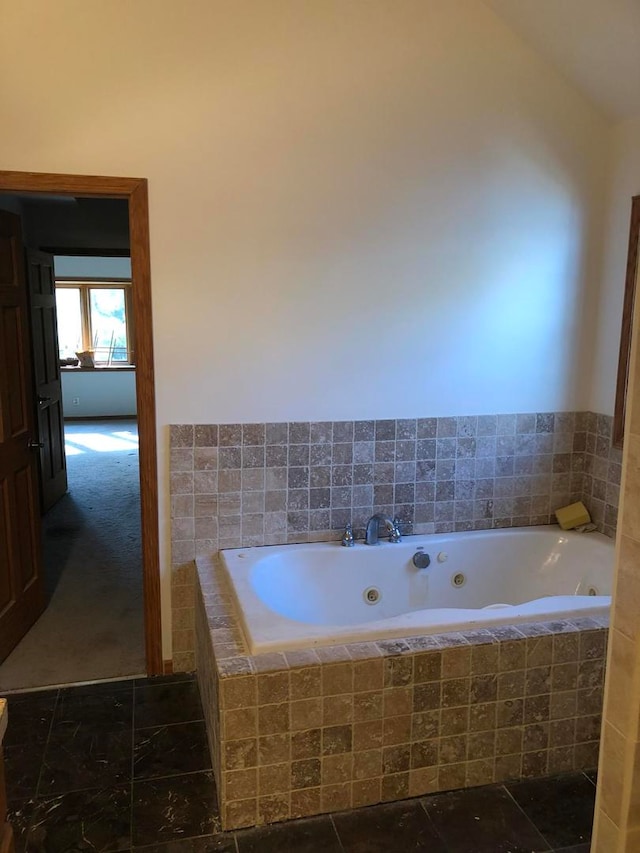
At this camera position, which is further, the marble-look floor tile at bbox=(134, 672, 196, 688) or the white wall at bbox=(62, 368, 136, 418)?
the white wall at bbox=(62, 368, 136, 418)

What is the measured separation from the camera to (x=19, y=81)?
2.44 metres

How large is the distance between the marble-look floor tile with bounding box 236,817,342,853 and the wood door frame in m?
1.02

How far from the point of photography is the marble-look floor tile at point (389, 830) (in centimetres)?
197

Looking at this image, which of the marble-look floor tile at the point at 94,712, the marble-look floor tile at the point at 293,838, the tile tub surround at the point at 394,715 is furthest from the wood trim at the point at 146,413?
the marble-look floor tile at the point at 293,838

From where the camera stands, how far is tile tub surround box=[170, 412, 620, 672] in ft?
9.30

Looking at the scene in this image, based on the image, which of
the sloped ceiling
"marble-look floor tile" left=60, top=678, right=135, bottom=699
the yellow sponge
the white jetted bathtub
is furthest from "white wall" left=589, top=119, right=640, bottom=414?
"marble-look floor tile" left=60, top=678, right=135, bottom=699

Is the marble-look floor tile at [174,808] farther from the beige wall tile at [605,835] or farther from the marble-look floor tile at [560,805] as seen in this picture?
the beige wall tile at [605,835]

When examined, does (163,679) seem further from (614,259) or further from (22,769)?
(614,259)

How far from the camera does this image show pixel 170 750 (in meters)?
2.39

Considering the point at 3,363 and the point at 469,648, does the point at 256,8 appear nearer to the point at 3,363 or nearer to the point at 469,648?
the point at 3,363

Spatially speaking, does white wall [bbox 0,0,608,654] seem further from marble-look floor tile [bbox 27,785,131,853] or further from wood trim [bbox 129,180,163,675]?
marble-look floor tile [bbox 27,785,131,853]

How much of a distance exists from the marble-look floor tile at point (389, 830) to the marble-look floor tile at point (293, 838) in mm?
36

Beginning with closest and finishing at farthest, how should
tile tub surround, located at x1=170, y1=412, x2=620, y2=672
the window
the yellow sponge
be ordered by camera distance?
tile tub surround, located at x1=170, y1=412, x2=620, y2=672, the yellow sponge, the window

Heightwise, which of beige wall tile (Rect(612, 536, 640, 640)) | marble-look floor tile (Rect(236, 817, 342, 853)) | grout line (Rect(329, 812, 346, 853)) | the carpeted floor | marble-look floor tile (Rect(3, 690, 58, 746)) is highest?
beige wall tile (Rect(612, 536, 640, 640))
